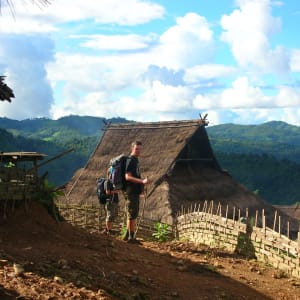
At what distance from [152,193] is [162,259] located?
13.7 meters

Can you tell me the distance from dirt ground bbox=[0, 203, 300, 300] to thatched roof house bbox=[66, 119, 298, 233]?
39.4 feet

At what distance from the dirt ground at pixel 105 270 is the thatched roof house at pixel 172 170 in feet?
39.4

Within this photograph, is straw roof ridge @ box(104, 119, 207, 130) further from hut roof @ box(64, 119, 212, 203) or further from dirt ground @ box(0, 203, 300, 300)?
dirt ground @ box(0, 203, 300, 300)

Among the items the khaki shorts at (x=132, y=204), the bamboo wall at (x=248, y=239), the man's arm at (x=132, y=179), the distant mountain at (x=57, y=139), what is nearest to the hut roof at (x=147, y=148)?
the bamboo wall at (x=248, y=239)

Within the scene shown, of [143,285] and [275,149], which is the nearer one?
[143,285]

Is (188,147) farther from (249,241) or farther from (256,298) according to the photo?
(256,298)

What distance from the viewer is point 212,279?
7410mm

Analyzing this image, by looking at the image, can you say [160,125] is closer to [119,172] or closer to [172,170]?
[172,170]

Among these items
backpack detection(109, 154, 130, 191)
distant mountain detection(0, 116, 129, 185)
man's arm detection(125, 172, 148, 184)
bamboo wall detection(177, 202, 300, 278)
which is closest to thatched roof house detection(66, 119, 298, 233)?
bamboo wall detection(177, 202, 300, 278)

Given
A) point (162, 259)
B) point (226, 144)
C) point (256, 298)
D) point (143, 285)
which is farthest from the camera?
point (226, 144)

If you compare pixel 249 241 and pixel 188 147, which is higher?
pixel 188 147

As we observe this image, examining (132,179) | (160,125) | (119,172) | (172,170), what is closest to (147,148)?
(160,125)

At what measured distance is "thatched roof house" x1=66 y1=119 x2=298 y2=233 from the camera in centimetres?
2175

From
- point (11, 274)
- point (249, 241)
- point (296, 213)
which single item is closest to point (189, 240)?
point (249, 241)
